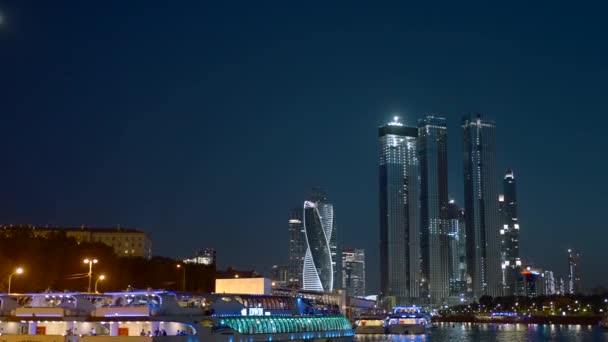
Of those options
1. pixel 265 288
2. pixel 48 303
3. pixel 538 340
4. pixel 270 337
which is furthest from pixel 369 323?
pixel 48 303

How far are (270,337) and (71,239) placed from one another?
55427mm

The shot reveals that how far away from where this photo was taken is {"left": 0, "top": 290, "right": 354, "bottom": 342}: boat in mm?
59812

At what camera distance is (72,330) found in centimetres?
6153

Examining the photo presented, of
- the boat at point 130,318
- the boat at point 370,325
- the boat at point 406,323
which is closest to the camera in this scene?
the boat at point 130,318

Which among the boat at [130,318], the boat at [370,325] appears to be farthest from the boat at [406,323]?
the boat at [130,318]

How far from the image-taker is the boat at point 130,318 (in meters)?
59.8

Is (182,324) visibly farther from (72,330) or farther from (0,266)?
(0,266)

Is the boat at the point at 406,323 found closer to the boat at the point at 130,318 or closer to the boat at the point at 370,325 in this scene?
the boat at the point at 370,325

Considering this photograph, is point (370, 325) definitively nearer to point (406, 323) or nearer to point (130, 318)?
point (406, 323)

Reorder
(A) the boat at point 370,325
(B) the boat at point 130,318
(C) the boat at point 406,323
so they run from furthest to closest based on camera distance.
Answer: (A) the boat at point 370,325
(C) the boat at point 406,323
(B) the boat at point 130,318

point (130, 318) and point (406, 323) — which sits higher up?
point (130, 318)

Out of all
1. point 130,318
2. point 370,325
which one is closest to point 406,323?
point 370,325

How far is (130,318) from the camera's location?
197ft

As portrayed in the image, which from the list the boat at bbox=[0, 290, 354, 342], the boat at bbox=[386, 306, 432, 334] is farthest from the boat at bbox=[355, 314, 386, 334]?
the boat at bbox=[0, 290, 354, 342]
